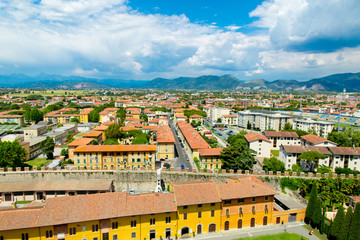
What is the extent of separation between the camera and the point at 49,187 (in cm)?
3531

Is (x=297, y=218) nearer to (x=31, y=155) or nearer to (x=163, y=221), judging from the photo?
(x=163, y=221)

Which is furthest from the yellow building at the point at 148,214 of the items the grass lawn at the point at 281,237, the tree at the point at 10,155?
the tree at the point at 10,155

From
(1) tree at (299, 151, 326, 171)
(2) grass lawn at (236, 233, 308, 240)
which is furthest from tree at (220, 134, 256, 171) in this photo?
(2) grass lawn at (236, 233, 308, 240)

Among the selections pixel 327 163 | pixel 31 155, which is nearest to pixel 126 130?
pixel 31 155

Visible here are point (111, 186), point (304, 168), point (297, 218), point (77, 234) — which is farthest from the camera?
point (304, 168)

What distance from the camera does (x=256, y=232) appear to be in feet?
92.6

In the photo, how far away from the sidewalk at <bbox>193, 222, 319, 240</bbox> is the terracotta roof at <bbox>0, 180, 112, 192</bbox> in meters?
17.0

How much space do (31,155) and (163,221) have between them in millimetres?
41893

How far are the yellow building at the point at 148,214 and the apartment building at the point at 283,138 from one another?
3475 cm

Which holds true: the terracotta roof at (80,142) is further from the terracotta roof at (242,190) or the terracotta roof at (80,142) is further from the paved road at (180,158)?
the terracotta roof at (242,190)

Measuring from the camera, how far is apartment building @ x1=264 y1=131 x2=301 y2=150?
62.8 meters

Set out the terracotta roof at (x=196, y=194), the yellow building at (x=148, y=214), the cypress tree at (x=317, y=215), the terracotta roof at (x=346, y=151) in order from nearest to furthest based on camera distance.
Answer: the yellow building at (x=148, y=214) → the terracotta roof at (x=196, y=194) → the cypress tree at (x=317, y=215) → the terracotta roof at (x=346, y=151)

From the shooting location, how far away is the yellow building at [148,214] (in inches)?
920

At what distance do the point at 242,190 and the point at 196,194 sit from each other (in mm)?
5889
